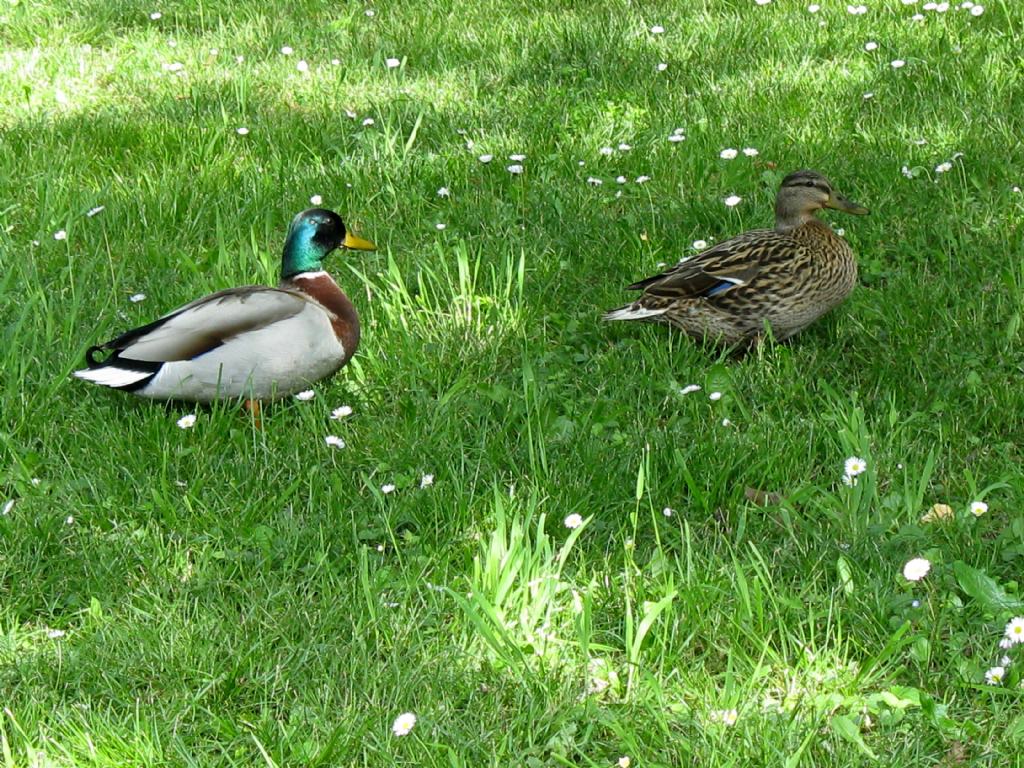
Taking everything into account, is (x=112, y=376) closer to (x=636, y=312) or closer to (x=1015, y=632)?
(x=636, y=312)

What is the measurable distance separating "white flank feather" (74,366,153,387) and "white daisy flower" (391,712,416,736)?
1643 mm

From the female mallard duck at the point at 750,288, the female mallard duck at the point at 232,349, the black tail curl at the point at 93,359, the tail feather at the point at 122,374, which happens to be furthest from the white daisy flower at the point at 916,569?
the black tail curl at the point at 93,359

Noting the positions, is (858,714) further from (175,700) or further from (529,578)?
(175,700)

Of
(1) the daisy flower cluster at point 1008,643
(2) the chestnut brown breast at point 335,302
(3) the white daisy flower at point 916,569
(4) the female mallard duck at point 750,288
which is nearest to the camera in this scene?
(1) the daisy flower cluster at point 1008,643

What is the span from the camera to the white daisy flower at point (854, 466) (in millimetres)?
3344

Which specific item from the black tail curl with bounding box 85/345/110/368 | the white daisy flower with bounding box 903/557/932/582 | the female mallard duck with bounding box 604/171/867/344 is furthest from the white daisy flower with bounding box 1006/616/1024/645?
the black tail curl with bounding box 85/345/110/368

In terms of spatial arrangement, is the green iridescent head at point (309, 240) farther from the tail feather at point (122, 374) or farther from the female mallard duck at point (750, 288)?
the female mallard duck at point (750, 288)

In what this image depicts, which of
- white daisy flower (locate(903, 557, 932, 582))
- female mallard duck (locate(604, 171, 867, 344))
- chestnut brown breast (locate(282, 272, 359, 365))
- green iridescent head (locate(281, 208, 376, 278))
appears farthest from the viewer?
green iridescent head (locate(281, 208, 376, 278))

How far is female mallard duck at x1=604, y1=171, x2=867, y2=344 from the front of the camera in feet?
13.8

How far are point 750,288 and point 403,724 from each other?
213cm

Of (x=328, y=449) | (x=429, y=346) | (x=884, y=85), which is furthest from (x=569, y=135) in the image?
(x=328, y=449)

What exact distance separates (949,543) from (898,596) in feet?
1.00

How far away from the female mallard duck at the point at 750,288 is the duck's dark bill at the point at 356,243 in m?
0.90

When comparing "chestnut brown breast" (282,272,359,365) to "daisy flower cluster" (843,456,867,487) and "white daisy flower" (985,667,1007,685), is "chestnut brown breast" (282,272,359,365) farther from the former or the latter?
"white daisy flower" (985,667,1007,685)
